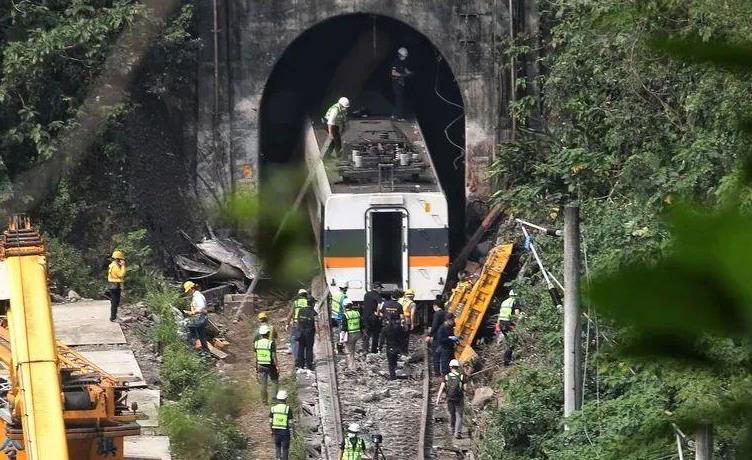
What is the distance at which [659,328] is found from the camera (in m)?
1.17

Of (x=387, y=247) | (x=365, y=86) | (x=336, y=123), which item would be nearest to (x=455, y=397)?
(x=387, y=247)

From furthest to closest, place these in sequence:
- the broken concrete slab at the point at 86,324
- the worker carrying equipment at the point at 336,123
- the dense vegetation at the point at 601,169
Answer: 1. the worker carrying equipment at the point at 336,123
2. the broken concrete slab at the point at 86,324
3. the dense vegetation at the point at 601,169

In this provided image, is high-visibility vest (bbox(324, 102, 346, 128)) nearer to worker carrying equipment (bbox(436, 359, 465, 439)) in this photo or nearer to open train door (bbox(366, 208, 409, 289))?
open train door (bbox(366, 208, 409, 289))

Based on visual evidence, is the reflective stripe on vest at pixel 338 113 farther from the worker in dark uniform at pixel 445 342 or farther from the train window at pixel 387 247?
the worker in dark uniform at pixel 445 342

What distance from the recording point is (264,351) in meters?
18.0

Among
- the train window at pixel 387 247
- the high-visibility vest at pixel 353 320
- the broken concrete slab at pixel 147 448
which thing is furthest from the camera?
the train window at pixel 387 247

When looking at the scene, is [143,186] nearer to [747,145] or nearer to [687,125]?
[687,125]

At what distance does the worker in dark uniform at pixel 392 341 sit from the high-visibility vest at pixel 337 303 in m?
1.04

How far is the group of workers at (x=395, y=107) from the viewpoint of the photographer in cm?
2231

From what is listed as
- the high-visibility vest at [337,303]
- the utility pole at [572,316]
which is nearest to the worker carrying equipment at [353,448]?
the utility pole at [572,316]

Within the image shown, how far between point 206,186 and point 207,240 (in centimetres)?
137

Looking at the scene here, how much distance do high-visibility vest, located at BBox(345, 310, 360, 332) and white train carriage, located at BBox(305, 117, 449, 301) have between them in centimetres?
92

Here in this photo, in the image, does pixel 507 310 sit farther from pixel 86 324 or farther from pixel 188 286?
pixel 86 324

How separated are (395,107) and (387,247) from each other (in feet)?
15.6
